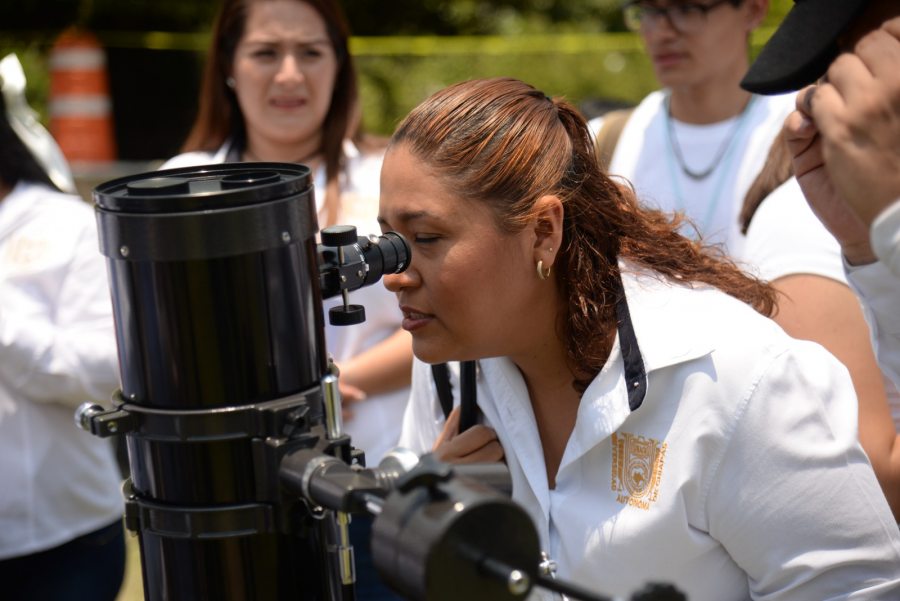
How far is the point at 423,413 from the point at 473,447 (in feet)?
1.05

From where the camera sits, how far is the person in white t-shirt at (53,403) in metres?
2.90

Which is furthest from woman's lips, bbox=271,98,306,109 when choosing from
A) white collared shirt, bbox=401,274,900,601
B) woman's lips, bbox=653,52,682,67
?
white collared shirt, bbox=401,274,900,601

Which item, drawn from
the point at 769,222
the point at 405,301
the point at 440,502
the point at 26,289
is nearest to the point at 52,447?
the point at 26,289

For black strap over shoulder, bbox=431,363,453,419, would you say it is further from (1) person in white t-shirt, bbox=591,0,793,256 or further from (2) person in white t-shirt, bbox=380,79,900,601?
(1) person in white t-shirt, bbox=591,0,793,256

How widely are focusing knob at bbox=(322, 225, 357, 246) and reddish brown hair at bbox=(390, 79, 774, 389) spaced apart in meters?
0.69

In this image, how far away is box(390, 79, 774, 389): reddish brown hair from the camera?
2045 millimetres

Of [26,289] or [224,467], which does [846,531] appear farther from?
[26,289]

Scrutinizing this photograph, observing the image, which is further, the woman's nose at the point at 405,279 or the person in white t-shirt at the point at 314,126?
the person in white t-shirt at the point at 314,126

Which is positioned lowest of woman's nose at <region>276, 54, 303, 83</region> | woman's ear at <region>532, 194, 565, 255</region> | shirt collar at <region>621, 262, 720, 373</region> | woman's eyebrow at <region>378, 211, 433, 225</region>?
shirt collar at <region>621, 262, 720, 373</region>

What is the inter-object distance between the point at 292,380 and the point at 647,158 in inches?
99.8

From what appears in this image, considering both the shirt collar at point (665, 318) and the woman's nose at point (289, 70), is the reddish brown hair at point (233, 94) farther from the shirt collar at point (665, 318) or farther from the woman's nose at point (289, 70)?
the shirt collar at point (665, 318)

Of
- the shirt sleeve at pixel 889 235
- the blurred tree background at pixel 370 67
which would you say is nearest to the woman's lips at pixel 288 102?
the shirt sleeve at pixel 889 235

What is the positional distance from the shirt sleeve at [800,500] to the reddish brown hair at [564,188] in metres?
0.32

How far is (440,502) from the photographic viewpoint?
0.99 meters
